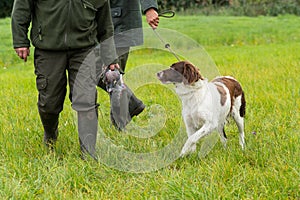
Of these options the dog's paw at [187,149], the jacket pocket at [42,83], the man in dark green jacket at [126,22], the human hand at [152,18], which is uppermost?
the human hand at [152,18]

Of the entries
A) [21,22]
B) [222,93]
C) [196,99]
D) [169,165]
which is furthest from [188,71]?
[21,22]

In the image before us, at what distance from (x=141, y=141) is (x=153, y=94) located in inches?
82.8

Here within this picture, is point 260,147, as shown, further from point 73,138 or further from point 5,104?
point 5,104

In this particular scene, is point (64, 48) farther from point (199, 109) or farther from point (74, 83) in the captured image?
point (199, 109)

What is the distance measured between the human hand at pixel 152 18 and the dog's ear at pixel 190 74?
471mm

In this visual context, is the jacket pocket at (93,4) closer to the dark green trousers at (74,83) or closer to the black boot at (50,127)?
the dark green trousers at (74,83)

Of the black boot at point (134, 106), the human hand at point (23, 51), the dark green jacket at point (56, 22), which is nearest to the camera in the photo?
the dark green jacket at point (56, 22)

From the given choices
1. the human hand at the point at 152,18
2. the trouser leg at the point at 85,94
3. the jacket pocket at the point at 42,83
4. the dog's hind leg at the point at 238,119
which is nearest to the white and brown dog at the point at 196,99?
the dog's hind leg at the point at 238,119

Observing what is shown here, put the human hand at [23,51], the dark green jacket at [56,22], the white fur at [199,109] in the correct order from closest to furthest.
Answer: the dark green jacket at [56,22] → the human hand at [23,51] → the white fur at [199,109]

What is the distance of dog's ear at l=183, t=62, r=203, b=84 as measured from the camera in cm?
425

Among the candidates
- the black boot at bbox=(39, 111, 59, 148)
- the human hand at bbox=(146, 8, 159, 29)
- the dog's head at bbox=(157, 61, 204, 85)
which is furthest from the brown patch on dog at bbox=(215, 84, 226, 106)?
the black boot at bbox=(39, 111, 59, 148)

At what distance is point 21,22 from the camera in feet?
13.5

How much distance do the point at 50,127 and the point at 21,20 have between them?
0.98 meters

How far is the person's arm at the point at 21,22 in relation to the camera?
4.09 m
